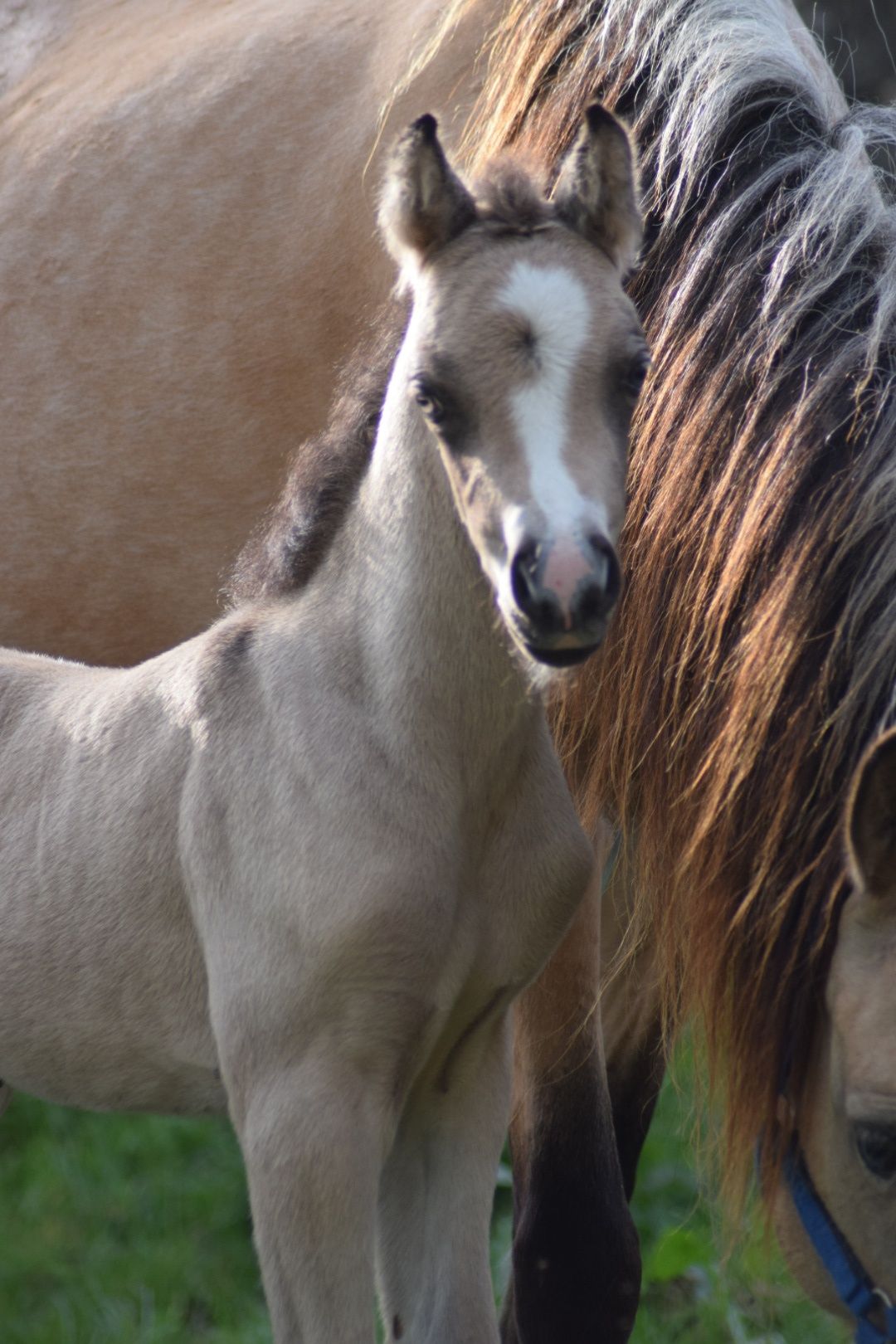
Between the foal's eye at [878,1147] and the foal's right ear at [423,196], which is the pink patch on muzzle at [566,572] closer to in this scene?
the foal's right ear at [423,196]

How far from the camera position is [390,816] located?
1564 millimetres

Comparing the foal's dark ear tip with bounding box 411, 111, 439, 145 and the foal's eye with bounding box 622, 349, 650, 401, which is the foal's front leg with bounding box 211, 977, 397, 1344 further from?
the foal's dark ear tip with bounding box 411, 111, 439, 145

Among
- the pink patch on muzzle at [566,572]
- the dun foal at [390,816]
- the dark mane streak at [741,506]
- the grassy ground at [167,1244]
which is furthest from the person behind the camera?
the grassy ground at [167,1244]

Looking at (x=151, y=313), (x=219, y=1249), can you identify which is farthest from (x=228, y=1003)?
(x=219, y=1249)

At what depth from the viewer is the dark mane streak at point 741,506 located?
1.63 m

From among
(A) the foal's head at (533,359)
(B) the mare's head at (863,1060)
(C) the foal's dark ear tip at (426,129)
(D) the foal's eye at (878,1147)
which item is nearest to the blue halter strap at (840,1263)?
(B) the mare's head at (863,1060)

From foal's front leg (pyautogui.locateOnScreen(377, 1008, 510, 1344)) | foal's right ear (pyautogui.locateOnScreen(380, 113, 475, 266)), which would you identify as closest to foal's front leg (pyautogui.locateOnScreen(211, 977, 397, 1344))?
foal's front leg (pyautogui.locateOnScreen(377, 1008, 510, 1344))

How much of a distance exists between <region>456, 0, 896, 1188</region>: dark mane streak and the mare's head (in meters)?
0.04

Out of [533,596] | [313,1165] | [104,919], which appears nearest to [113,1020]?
[104,919]

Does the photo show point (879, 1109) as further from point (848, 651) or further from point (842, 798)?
point (848, 651)

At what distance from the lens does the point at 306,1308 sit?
1.53m

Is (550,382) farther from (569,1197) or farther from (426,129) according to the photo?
(569,1197)

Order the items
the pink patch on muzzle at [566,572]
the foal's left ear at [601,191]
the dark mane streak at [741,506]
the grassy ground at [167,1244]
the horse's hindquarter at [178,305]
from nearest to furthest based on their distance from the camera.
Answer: the pink patch on muzzle at [566,572] < the foal's left ear at [601,191] < the dark mane streak at [741,506] < the horse's hindquarter at [178,305] < the grassy ground at [167,1244]

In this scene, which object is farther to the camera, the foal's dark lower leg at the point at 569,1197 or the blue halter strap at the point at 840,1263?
the foal's dark lower leg at the point at 569,1197
